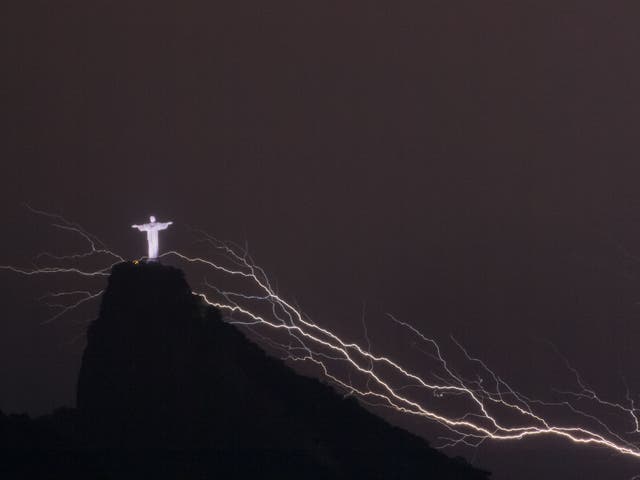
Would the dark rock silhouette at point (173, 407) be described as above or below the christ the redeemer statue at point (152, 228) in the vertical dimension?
below

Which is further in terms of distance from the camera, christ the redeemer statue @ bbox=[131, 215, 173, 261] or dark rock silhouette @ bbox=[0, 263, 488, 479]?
christ the redeemer statue @ bbox=[131, 215, 173, 261]

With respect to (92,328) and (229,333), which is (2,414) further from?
(229,333)

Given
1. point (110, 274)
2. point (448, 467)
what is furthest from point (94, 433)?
point (448, 467)

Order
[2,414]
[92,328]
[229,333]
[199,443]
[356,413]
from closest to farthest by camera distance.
A: [2,414] → [199,443] → [92,328] → [229,333] → [356,413]

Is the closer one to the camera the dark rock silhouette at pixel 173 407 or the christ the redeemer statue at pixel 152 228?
the dark rock silhouette at pixel 173 407

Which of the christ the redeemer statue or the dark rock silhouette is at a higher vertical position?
the christ the redeemer statue

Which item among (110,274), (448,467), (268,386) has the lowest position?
(448,467)

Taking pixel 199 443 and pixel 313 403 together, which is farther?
pixel 313 403

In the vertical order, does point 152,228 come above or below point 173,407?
above
